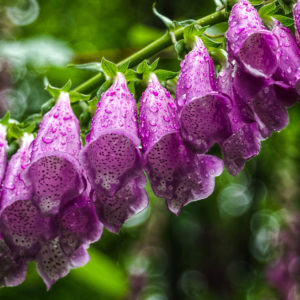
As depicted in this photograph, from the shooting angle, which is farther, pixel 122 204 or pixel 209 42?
pixel 209 42

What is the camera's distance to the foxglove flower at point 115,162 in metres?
1.21

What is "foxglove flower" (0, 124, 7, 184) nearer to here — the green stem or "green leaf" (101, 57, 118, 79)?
the green stem

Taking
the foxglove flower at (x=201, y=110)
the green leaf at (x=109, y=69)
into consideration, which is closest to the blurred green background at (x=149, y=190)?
the green leaf at (x=109, y=69)

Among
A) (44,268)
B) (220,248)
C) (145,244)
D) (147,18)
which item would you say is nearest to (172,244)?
(220,248)

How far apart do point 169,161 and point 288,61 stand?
1.34 ft

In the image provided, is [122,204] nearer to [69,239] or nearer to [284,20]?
[69,239]

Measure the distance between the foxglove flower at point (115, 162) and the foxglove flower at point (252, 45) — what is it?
32 cm

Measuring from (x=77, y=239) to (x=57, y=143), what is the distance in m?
0.28

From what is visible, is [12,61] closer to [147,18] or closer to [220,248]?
[147,18]

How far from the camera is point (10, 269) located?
143 cm

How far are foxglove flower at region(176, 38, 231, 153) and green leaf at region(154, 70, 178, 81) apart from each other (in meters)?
0.15

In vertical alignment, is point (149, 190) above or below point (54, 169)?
below

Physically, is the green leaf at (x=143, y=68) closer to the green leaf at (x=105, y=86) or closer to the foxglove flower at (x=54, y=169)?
the green leaf at (x=105, y=86)

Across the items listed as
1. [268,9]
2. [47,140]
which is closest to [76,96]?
[47,140]
